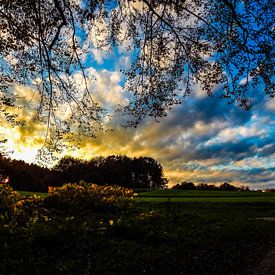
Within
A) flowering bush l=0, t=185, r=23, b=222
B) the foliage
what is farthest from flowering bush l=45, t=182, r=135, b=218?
flowering bush l=0, t=185, r=23, b=222

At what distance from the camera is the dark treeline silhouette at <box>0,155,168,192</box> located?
83.9 m

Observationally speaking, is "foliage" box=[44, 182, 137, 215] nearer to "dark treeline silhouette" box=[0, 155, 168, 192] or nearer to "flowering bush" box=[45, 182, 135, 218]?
"flowering bush" box=[45, 182, 135, 218]

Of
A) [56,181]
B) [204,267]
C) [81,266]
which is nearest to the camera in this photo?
[81,266]

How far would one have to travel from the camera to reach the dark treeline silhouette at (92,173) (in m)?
83.9

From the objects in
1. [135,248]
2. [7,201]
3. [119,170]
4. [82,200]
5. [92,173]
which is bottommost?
[135,248]

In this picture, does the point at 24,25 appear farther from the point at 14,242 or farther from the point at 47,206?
the point at 47,206

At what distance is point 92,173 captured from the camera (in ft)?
285

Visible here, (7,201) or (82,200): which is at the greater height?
(82,200)

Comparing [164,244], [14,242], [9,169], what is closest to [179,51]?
[164,244]

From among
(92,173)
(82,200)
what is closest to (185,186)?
(92,173)

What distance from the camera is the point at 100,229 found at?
12.8 metres

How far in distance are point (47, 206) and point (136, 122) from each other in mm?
11339

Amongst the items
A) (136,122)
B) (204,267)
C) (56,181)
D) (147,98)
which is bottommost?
(204,267)

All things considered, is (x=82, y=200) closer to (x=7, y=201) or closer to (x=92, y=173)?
(x=7, y=201)
